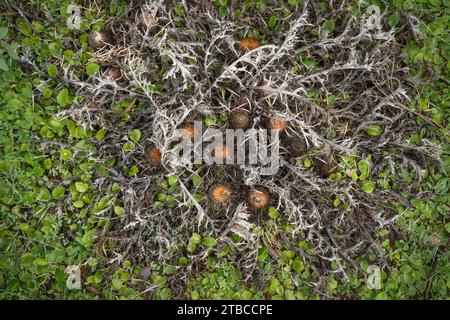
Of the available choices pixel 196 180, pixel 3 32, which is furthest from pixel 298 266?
pixel 3 32

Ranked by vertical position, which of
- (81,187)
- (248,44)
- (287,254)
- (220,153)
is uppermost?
(248,44)

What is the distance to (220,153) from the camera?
2.93 m

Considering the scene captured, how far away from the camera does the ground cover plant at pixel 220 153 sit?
9.59ft

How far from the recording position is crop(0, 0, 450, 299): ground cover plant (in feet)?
9.59

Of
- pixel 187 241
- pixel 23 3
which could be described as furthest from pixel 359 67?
pixel 23 3

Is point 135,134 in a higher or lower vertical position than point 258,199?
higher

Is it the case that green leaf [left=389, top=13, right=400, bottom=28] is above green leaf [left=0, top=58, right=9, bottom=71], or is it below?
above

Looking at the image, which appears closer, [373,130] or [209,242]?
[209,242]

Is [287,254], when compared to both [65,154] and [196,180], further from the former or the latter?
[65,154]

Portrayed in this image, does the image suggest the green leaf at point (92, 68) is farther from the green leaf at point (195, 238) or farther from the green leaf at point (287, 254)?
the green leaf at point (287, 254)

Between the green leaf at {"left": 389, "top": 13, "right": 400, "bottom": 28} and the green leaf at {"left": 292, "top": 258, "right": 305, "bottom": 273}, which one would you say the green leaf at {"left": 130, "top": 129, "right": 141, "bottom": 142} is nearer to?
the green leaf at {"left": 292, "top": 258, "right": 305, "bottom": 273}

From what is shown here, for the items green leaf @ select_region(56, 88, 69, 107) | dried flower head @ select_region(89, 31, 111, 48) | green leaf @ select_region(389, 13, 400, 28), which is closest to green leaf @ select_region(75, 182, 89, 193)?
green leaf @ select_region(56, 88, 69, 107)

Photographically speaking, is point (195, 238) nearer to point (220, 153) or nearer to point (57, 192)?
point (220, 153)
